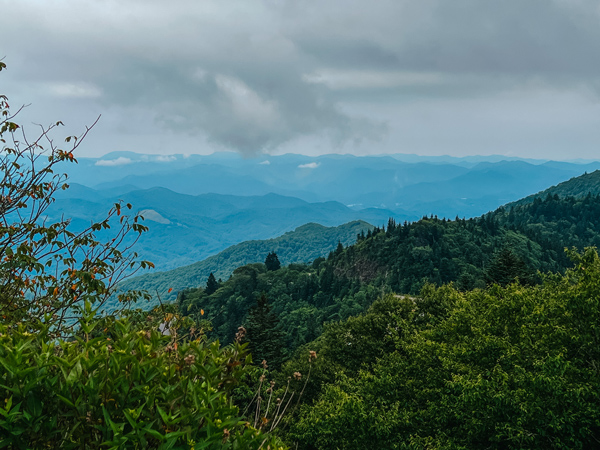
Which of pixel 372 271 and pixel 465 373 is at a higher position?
pixel 465 373

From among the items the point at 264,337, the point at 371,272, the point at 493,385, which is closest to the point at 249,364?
the point at 493,385

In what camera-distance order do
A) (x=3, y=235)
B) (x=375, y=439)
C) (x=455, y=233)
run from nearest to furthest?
1. (x=3, y=235)
2. (x=375, y=439)
3. (x=455, y=233)

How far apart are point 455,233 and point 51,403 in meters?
138

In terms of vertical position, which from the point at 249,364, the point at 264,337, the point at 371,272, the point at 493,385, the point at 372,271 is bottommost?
the point at 264,337

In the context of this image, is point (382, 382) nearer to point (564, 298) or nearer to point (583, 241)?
point (564, 298)

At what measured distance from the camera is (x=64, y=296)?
8008 millimetres

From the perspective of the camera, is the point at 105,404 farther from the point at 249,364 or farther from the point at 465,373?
the point at 465,373

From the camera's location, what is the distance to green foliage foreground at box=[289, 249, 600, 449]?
41.3 ft

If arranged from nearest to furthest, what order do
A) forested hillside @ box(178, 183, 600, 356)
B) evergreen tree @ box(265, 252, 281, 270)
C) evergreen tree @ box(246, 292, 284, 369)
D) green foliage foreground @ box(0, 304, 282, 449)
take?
green foliage foreground @ box(0, 304, 282, 449) → evergreen tree @ box(246, 292, 284, 369) → forested hillside @ box(178, 183, 600, 356) → evergreen tree @ box(265, 252, 281, 270)

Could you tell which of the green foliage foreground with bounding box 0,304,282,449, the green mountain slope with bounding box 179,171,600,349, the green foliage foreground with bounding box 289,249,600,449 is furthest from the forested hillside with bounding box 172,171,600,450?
the green mountain slope with bounding box 179,171,600,349

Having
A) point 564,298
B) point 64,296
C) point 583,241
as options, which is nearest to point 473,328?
point 564,298

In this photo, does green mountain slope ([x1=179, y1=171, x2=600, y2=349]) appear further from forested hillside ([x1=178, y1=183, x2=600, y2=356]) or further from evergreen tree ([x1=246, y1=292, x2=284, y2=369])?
evergreen tree ([x1=246, y1=292, x2=284, y2=369])

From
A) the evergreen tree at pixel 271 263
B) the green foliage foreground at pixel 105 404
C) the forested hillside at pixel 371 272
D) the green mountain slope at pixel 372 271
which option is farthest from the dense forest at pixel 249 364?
the evergreen tree at pixel 271 263

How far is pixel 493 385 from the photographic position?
44.3 feet
